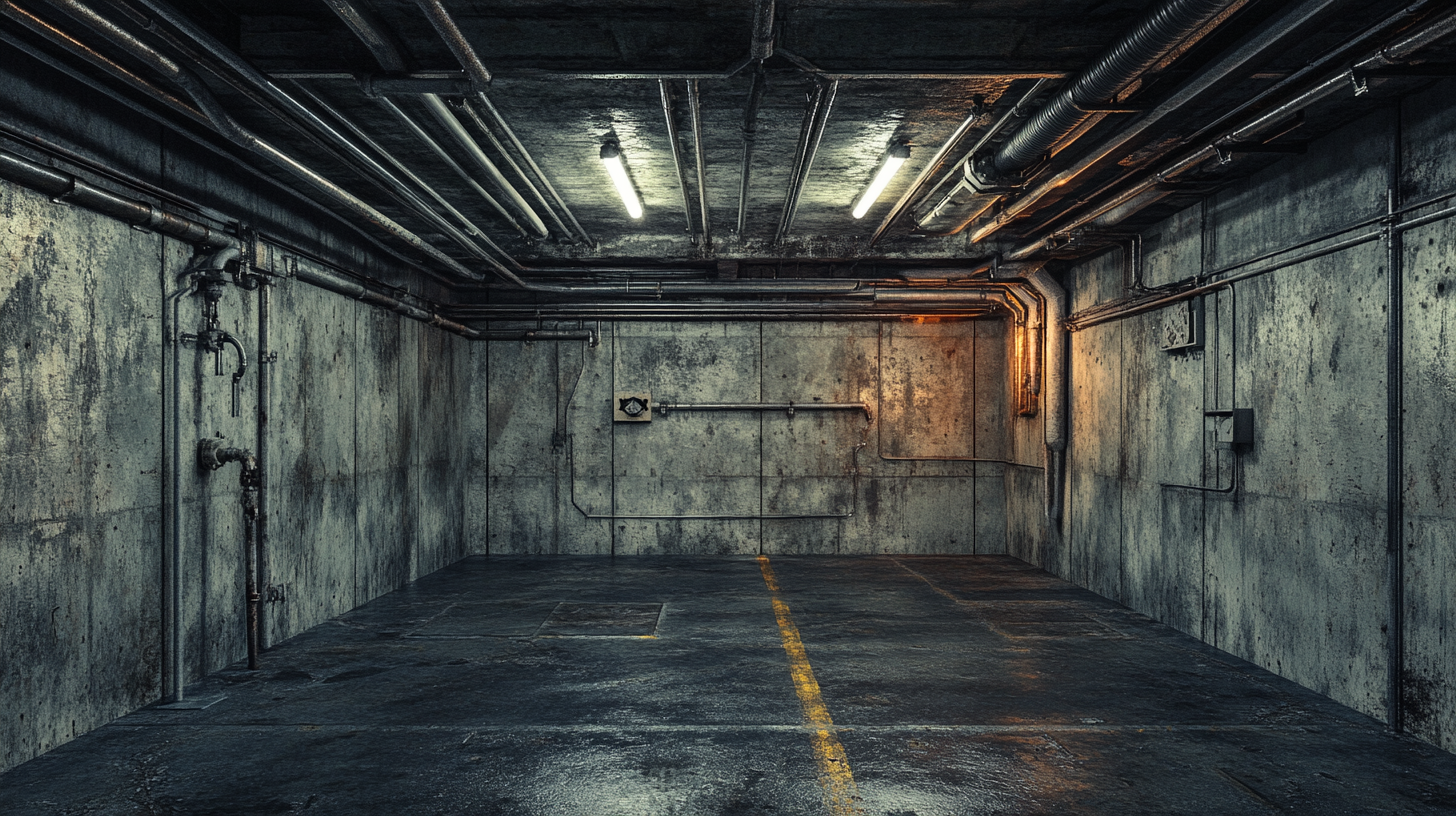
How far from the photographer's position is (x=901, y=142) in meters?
7.59

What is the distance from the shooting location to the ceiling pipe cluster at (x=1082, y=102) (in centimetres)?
463

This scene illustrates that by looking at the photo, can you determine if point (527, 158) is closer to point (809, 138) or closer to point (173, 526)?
point (809, 138)

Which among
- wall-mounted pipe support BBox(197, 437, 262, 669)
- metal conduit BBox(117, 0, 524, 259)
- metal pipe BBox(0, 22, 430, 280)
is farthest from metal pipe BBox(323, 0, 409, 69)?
wall-mounted pipe support BBox(197, 437, 262, 669)

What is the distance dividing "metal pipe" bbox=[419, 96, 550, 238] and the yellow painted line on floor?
16.2 ft

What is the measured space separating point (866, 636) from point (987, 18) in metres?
5.35

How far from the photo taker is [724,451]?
13922 mm

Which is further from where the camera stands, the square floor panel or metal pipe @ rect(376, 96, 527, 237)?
the square floor panel

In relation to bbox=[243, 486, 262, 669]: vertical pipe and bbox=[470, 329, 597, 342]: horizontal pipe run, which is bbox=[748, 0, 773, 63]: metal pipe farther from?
bbox=[470, 329, 597, 342]: horizontal pipe run

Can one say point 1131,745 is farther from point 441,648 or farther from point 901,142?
point 441,648

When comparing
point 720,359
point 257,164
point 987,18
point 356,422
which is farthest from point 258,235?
point 720,359

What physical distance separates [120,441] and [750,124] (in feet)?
16.6

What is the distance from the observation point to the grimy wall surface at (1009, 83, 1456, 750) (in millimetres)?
5453

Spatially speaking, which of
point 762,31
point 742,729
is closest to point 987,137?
point 762,31

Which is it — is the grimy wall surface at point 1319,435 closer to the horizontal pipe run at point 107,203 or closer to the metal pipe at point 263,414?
the horizontal pipe run at point 107,203
